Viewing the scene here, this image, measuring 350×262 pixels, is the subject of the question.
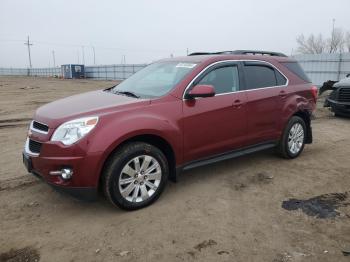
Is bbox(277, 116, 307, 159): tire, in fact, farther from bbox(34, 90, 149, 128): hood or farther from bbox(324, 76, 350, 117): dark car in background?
bbox(324, 76, 350, 117): dark car in background

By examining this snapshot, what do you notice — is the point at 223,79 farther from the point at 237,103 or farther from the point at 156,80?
the point at 156,80

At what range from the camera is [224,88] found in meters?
5.16

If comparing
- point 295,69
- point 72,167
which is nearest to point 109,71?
point 295,69

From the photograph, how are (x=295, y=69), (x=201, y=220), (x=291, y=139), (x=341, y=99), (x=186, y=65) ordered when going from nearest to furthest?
(x=201, y=220) < (x=186, y=65) < (x=291, y=139) < (x=295, y=69) < (x=341, y=99)

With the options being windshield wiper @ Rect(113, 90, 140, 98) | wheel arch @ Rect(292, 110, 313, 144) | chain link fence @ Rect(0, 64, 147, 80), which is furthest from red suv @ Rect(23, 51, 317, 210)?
chain link fence @ Rect(0, 64, 147, 80)

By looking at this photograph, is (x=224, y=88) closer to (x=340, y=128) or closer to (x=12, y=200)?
(x=12, y=200)

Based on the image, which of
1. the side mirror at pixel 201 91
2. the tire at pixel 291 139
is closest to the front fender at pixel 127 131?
the side mirror at pixel 201 91

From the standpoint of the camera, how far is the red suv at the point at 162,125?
395 centimetres

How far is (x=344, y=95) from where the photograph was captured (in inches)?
412

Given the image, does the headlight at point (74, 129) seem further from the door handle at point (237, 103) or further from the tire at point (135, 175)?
the door handle at point (237, 103)

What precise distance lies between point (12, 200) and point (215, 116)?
279 cm

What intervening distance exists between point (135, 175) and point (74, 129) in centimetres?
86

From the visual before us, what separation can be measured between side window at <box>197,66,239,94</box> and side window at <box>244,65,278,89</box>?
249 mm

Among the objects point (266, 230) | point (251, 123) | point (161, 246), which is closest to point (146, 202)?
point (161, 246)
